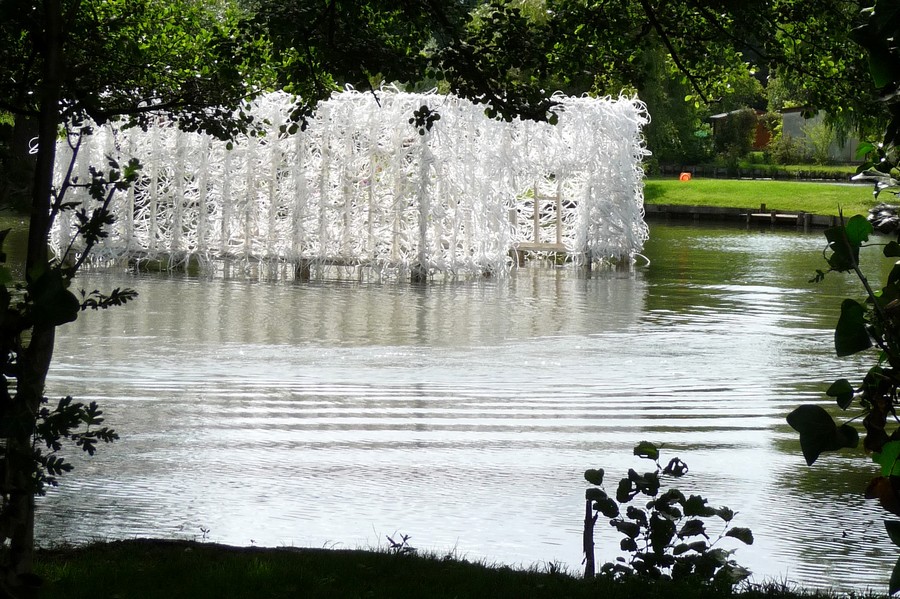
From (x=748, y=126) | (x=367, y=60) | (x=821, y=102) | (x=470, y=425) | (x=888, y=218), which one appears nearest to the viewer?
(x=888, y=218)

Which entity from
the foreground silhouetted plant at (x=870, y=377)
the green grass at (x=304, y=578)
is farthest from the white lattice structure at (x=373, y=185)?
the foreground silhouetted plant at (x=870, y=377)

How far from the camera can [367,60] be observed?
646cm

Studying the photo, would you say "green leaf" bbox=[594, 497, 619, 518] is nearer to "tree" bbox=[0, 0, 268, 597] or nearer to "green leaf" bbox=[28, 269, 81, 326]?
"tree" bbox=[0, 0, 268, 597]

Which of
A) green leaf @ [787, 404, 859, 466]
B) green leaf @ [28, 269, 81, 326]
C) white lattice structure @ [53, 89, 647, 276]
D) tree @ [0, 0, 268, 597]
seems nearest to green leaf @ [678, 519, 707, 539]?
tree @ [0, 0, 268, 597]

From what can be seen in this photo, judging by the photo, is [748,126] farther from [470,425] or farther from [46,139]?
[46,139]

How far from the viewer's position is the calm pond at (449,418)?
235 inches

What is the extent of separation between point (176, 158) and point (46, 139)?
54.3 ft

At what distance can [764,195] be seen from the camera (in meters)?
42.3

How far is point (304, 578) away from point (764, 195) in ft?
132

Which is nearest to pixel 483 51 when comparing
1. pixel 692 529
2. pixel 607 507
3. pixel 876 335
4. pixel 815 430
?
pixel 607 507

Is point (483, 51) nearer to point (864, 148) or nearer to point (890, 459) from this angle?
point (864, 148)

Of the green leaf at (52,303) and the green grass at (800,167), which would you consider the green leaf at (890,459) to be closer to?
the green leaf at (52,303)

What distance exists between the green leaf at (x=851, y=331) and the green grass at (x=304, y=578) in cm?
209

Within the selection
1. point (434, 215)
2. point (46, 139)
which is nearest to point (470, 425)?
point (46, 139)
